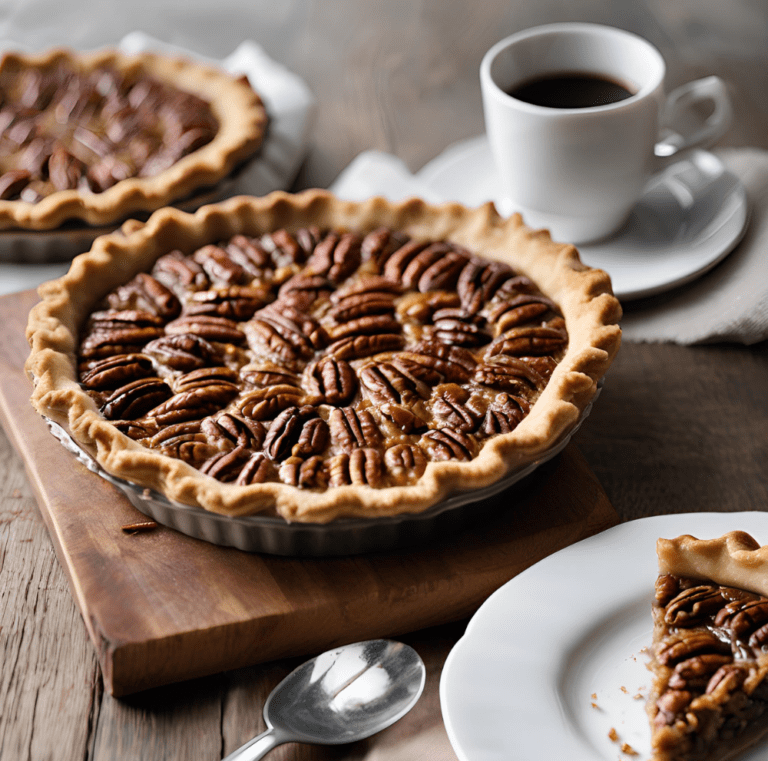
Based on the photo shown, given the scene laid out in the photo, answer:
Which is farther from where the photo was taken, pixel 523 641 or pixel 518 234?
pixel 518 234

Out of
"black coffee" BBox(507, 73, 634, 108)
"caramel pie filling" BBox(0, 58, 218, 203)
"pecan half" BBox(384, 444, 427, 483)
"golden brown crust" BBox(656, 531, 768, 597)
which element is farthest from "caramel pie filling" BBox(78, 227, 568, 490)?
"caramel pie filling" BBox(0, 58, 218, 203)

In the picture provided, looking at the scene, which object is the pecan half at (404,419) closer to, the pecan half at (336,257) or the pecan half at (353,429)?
the pecan half at (353,429)

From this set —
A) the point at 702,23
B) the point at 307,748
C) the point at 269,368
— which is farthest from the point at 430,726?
the point at 702,23

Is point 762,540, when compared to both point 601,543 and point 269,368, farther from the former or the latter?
point 269,368

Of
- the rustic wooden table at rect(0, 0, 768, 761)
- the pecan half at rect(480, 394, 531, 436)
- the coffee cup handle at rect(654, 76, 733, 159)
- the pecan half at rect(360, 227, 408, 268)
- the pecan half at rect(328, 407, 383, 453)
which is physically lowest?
the rustic wooden table at rect(0, 0, 768, 761)

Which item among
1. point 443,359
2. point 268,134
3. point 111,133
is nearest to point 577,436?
point 443,359

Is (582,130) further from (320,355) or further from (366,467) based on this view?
(366,467)

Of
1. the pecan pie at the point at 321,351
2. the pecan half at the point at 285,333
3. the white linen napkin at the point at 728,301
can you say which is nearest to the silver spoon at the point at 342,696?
the pecan pie at the point at 321,351

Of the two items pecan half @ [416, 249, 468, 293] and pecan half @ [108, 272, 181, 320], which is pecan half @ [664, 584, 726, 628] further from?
pecan half @ [108, 272, 181, 320]
